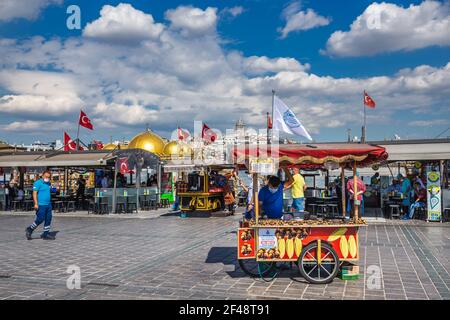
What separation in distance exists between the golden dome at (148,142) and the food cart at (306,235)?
43192 mm

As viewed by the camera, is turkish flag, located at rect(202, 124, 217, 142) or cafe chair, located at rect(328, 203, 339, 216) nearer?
cafe chair, located at rect(328, 203, 339, 216)

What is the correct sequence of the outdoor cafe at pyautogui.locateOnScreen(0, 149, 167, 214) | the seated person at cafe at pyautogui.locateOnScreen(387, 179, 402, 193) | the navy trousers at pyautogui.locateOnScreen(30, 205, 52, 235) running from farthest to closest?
the outdoor cafe at pyautogui.locateOnScreen(0, 149, 167, 214) → the seated person at cafe at pyautogui.locateOnScreen(387, 179, 402, 193) → the navy trousers at pyautogui.locateOnScreen(30, 205, 52, 235)

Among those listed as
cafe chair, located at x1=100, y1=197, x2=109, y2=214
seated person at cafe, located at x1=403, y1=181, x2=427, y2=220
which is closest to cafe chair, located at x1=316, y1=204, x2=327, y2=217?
seated person at cafe, located at x1=403, y1=181, x2=427, y2=220

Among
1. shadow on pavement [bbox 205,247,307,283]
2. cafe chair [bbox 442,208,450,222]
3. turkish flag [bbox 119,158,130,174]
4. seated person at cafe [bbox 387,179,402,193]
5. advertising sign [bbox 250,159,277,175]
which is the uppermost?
turkish flag [bbox 119,158,130,174]

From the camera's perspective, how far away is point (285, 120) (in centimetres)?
902

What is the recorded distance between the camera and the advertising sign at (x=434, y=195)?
15.8 metres

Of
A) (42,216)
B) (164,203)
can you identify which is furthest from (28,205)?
(42,216)

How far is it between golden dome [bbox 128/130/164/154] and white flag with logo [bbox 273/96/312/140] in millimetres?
41501

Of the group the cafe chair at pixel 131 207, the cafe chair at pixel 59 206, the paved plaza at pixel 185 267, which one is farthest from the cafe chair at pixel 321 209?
the cafe chair at pixel 59 206

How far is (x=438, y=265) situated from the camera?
840cm

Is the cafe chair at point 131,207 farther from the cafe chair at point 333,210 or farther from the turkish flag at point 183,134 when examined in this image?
the turkish flag at point 183,134

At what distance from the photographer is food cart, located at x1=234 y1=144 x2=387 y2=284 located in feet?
23.8

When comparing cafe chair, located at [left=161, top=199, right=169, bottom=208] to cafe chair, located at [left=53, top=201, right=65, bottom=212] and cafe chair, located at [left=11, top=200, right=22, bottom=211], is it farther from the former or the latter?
cafe chair, located at [left=11, top=200, right=22, bottom=211]
